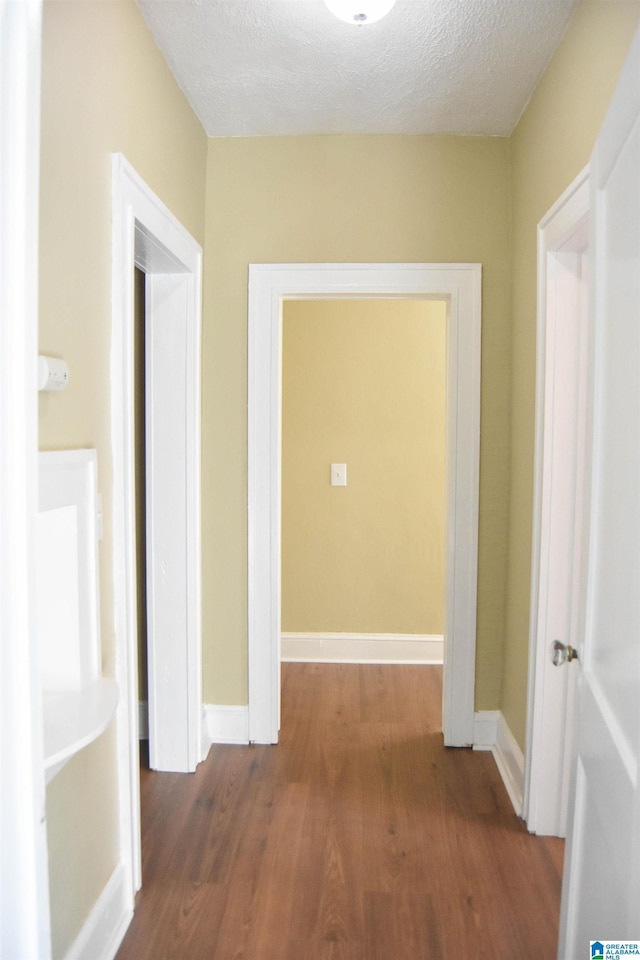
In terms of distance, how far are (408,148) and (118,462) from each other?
1774mm

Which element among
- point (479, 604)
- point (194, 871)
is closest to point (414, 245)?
point (479, 604)

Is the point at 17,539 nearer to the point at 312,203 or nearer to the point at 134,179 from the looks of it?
the point at 134,179

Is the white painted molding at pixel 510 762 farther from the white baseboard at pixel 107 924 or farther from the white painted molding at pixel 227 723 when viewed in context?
the white baseboard at pixel 107 924

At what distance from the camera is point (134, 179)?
70.1 inches

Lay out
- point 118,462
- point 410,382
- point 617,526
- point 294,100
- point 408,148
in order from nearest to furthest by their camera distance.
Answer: point 617,526 → point 118,462 → point 294,100 → point 408,148 → point 410,382

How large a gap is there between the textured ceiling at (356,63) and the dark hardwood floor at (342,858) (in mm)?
2474

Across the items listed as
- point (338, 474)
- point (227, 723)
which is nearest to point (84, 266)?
point (227, 723)

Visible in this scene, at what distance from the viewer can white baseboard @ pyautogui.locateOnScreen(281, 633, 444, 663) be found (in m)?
3.76

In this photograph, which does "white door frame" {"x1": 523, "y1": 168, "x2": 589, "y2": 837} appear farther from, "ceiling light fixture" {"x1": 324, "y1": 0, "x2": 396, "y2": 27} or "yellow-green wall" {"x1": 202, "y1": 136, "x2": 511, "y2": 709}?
"ceiling light fixture" {"x1": 324, "y1": 0, "x2": 396, "y2": 27}

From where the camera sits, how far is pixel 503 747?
2578 mm

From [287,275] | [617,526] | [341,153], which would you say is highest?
[341,153]

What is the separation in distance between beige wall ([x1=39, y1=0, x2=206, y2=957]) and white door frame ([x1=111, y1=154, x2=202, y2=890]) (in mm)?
40

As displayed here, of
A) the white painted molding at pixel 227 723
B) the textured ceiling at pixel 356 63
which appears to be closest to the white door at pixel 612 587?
the textured ceiling at pixel 356 63

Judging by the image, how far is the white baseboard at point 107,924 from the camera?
150 cm
